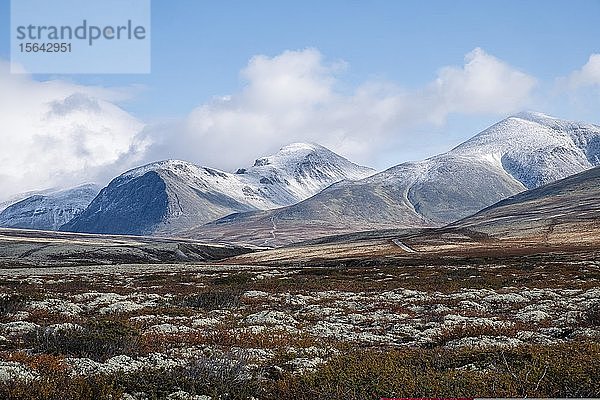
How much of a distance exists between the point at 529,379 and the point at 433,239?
566 feet

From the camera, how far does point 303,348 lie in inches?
762

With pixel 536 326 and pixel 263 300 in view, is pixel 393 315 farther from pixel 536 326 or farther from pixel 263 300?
pixel 263 300

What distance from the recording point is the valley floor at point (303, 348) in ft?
42.8

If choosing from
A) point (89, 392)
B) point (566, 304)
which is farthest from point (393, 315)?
point (89, 392)

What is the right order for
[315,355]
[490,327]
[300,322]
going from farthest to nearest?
[300,322] → [490,327] → [315,355]

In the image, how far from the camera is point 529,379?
1334 cm

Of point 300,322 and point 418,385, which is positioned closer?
point 418,385

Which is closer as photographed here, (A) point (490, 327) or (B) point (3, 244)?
(A) point (490, 327)

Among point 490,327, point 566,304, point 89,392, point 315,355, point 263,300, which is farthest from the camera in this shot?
point 263,300

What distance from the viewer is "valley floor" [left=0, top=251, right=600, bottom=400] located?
1305 centimetres

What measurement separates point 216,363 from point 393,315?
17331mm

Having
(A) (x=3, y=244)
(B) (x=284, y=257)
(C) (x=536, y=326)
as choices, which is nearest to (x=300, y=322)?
(C) (x=536, y=326)

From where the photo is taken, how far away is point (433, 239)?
181000mm

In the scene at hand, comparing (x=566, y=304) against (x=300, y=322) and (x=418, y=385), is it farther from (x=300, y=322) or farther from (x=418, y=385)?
(x=418, y=385)
